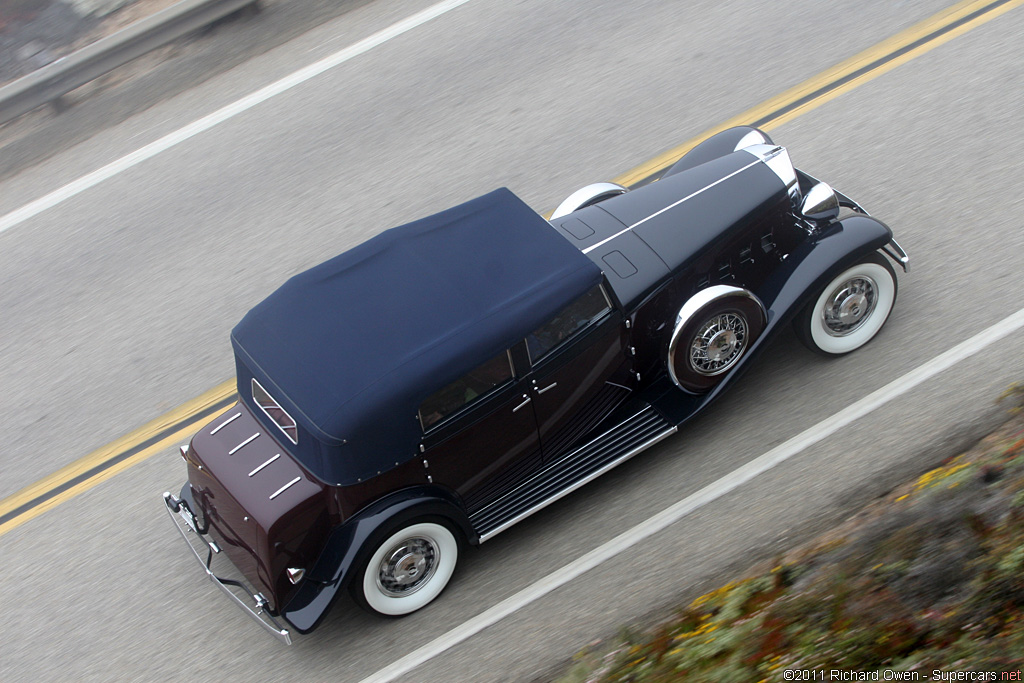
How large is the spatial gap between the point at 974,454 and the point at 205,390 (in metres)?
5.71

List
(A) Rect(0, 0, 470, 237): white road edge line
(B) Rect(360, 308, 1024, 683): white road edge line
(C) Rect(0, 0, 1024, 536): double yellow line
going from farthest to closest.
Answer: (A) Rect(0, 0, 470, 237): white road edge line < (C) Rect(0, 0, 1024, 536): double yellow line < (B) Rect(360, 308, 1024, 683): white road edge line

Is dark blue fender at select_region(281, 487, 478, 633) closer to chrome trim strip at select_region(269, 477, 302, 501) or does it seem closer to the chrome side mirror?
chrome trim strip at select_region(269, 477, 302, 501)

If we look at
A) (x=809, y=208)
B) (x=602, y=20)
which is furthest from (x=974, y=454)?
(x=602, y=20)

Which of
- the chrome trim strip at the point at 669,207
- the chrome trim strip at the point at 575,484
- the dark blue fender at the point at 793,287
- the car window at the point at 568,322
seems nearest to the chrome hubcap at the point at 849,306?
the dark blue fender at the point at 793,287

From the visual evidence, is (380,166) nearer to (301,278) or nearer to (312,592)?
(301,278)

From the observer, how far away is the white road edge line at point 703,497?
602cm

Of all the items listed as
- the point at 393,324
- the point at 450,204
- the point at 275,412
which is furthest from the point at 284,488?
the point at 450,204

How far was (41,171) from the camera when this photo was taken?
10188 mm

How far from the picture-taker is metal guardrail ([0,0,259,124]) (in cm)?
1047

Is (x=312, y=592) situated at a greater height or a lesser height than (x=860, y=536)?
greater

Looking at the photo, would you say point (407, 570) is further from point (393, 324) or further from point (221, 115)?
point (221, 115)

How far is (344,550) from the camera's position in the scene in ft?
18.6

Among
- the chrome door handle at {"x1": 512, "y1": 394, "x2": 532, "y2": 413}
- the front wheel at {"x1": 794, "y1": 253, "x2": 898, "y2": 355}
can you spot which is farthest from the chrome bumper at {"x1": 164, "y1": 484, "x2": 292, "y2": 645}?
the front wheel at {"x1": 794, "y1": 253, "x2": 898, "y2": 355}

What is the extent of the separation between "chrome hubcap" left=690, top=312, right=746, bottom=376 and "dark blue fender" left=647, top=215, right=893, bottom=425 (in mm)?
85
